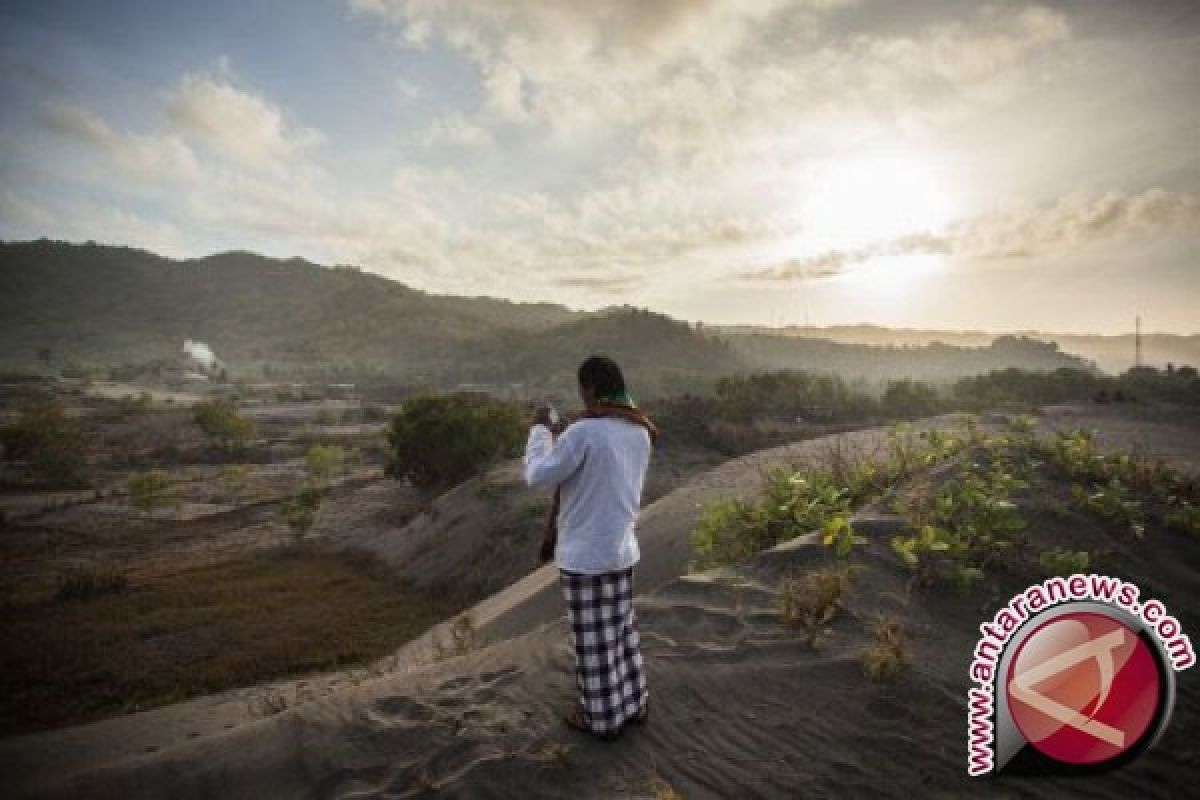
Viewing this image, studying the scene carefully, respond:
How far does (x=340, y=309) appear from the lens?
12431 centimetres

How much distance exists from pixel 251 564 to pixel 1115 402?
104ft

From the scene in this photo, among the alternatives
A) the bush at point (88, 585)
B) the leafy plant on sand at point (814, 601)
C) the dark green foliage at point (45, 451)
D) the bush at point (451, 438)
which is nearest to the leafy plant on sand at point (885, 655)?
the leafy plant on sand at point (814, 601)

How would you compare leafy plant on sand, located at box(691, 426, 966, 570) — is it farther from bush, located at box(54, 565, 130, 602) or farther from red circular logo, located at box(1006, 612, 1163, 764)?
bush, located at box(54, 565, 130, 602)

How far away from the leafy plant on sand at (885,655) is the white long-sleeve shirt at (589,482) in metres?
1.95

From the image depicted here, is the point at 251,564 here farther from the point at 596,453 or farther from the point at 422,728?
the point at 596,453

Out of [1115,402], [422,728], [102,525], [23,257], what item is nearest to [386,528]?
[102,525]

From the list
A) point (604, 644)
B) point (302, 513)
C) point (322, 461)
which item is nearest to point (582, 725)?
point (604, 644)

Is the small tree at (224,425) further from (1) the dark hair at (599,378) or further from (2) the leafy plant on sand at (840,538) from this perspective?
(1) the dark hair at (599,378)

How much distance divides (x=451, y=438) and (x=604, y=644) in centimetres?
1729

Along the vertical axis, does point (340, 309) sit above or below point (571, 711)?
above

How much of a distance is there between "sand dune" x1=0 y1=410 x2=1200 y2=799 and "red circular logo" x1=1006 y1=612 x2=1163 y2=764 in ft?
1.15

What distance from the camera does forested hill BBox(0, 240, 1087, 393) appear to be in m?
89.3

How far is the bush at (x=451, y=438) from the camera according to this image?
2002cm

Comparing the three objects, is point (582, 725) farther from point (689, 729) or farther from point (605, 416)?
point (605, 416)
